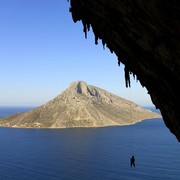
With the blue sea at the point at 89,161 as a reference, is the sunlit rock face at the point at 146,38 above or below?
above

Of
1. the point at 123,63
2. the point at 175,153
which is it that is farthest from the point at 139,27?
the point at 175,153

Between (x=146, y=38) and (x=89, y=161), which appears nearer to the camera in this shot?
(x=146, y=38)

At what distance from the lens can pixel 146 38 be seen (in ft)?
60.2

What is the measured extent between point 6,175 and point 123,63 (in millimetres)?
105359

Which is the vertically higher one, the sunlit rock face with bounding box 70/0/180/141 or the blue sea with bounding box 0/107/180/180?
the sunlit rock face with bounding box 70/0/180/141

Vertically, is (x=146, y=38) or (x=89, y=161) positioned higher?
(x=146, y=38)

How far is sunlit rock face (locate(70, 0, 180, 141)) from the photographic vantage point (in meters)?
16.5

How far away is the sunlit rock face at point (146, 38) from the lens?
16.5m

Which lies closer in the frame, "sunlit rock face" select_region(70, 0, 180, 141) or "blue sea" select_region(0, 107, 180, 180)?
"sunlit rock face" select_region(70, 0, 180, 141)

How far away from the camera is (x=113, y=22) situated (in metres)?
20.1

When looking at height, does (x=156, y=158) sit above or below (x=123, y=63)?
below

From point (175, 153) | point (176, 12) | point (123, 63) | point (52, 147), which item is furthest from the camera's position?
point (52, 147)

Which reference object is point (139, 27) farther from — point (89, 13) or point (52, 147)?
point (52, 147)

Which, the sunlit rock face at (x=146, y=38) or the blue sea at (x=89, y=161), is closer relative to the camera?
the sunlit rock face at (x=146, y=38)
